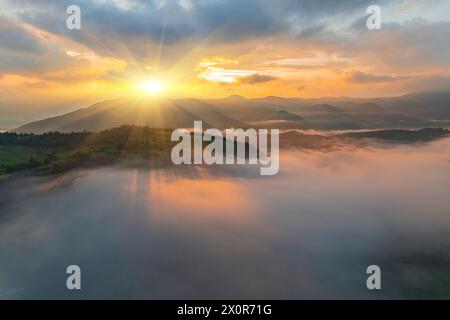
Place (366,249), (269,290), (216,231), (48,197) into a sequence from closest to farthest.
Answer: (269,290) → (366,249) → (216,231) → (48,197)

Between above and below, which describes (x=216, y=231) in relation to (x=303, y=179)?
below

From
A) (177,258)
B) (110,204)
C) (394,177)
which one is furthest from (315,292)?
(394,177)

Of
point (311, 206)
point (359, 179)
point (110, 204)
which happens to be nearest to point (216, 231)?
point (110, 204)

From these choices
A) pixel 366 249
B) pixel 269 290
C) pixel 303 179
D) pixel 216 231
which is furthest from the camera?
pixel 303 179
